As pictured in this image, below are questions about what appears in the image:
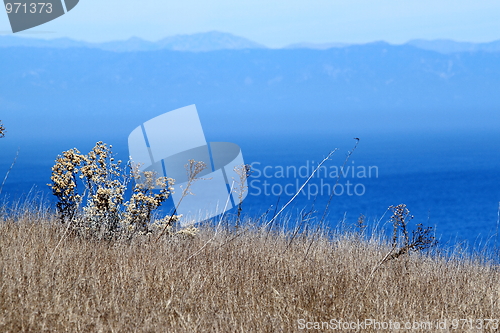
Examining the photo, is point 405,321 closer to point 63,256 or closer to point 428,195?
point 63,256

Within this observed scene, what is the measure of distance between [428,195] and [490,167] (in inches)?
1177

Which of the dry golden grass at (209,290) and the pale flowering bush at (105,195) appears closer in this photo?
the dry golden grass at (209,290)

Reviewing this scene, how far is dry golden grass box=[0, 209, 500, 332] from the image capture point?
10.5 feet

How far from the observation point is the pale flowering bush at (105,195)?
5.61m

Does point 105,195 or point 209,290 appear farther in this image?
point 105,195

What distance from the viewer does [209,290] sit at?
3908 mm

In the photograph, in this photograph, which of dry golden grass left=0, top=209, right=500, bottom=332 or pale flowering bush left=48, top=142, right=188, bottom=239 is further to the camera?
pale flowering bush left=48, top=142, right=188, bottom=239

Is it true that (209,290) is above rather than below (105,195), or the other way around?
below

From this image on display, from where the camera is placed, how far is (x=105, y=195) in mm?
5566

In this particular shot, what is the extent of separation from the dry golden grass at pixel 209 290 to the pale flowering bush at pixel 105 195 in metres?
0.54

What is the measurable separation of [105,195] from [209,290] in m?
2.24

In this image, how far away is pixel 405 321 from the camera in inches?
134

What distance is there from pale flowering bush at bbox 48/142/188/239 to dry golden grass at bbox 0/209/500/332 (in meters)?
0.54

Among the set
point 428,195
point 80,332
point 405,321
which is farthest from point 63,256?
point 428,195
